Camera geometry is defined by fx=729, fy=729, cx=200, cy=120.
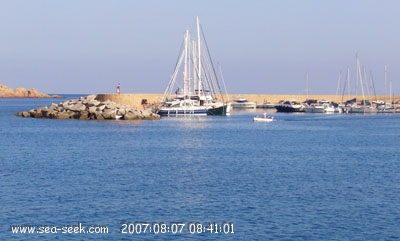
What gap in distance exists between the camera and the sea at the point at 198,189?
23.0 metres

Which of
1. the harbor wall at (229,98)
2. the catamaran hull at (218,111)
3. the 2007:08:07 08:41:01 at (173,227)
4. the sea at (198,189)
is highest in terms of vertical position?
the harbor wall at (229,98)

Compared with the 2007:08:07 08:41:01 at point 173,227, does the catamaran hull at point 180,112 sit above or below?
above

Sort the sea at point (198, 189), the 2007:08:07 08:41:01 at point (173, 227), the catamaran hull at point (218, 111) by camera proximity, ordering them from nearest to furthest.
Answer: the 2007:08:07 08:41:01 at point (173, 227) → the sea at point (198, 189) → the catamaran hull at point (218, 111)

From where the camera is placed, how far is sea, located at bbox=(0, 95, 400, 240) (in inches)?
907

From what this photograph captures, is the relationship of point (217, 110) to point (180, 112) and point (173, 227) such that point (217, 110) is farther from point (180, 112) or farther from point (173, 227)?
point (173, 227)

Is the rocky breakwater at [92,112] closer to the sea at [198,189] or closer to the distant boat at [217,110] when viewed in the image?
the distant boat at [217,110]

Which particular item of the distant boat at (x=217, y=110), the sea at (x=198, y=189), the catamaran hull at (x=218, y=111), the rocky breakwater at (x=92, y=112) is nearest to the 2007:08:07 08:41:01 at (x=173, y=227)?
the sea at (x=198, y=189)

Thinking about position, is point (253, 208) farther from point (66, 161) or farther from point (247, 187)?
point (66, 161)

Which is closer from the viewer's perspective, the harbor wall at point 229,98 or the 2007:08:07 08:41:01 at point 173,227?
the 2007:08:07 08:41:01 at point 173,227

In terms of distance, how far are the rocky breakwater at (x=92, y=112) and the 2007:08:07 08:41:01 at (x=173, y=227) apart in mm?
60569

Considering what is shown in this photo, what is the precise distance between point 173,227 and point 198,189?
7311 millimetres

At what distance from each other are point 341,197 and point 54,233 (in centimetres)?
1182

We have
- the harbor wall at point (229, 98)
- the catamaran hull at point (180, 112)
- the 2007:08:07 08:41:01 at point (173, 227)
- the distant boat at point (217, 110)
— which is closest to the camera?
the 2007:08:07 08:41:01 at point (173, 227)

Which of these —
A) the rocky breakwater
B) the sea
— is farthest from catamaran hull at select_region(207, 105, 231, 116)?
the sea
